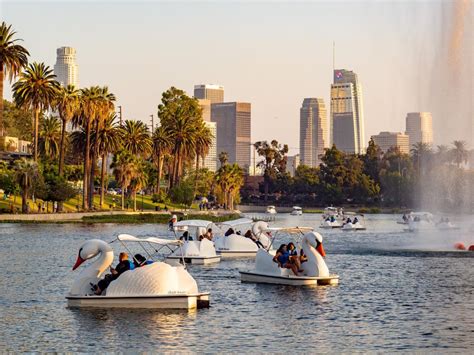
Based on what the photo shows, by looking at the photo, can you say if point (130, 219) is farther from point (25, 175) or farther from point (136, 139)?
point (136, 139)

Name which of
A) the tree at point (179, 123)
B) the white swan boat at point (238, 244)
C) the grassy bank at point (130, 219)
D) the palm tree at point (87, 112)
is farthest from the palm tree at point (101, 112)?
the white swan boat at point (238, 244)

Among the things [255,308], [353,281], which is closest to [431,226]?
[353,281]

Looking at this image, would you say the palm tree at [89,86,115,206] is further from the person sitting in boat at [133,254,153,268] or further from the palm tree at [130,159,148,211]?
the person sitting in boat at [133,254,153,268]

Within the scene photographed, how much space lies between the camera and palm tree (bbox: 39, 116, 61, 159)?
180500 mm

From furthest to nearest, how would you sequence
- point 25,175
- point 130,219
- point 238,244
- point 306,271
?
point 130,219 < point 25,175 < point 238,244 < point 306,271

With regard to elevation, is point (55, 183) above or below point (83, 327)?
above

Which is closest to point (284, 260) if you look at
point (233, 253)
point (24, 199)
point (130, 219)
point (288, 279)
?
point (288, 279)

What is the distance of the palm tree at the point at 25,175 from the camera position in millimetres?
113562

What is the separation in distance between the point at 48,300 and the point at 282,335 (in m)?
11.9

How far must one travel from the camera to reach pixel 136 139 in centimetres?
17050

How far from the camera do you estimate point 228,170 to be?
191m

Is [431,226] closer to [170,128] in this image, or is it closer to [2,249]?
[2,249]

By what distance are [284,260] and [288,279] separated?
4.01ft

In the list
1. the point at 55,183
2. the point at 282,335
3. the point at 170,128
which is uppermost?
the point at 170,128
